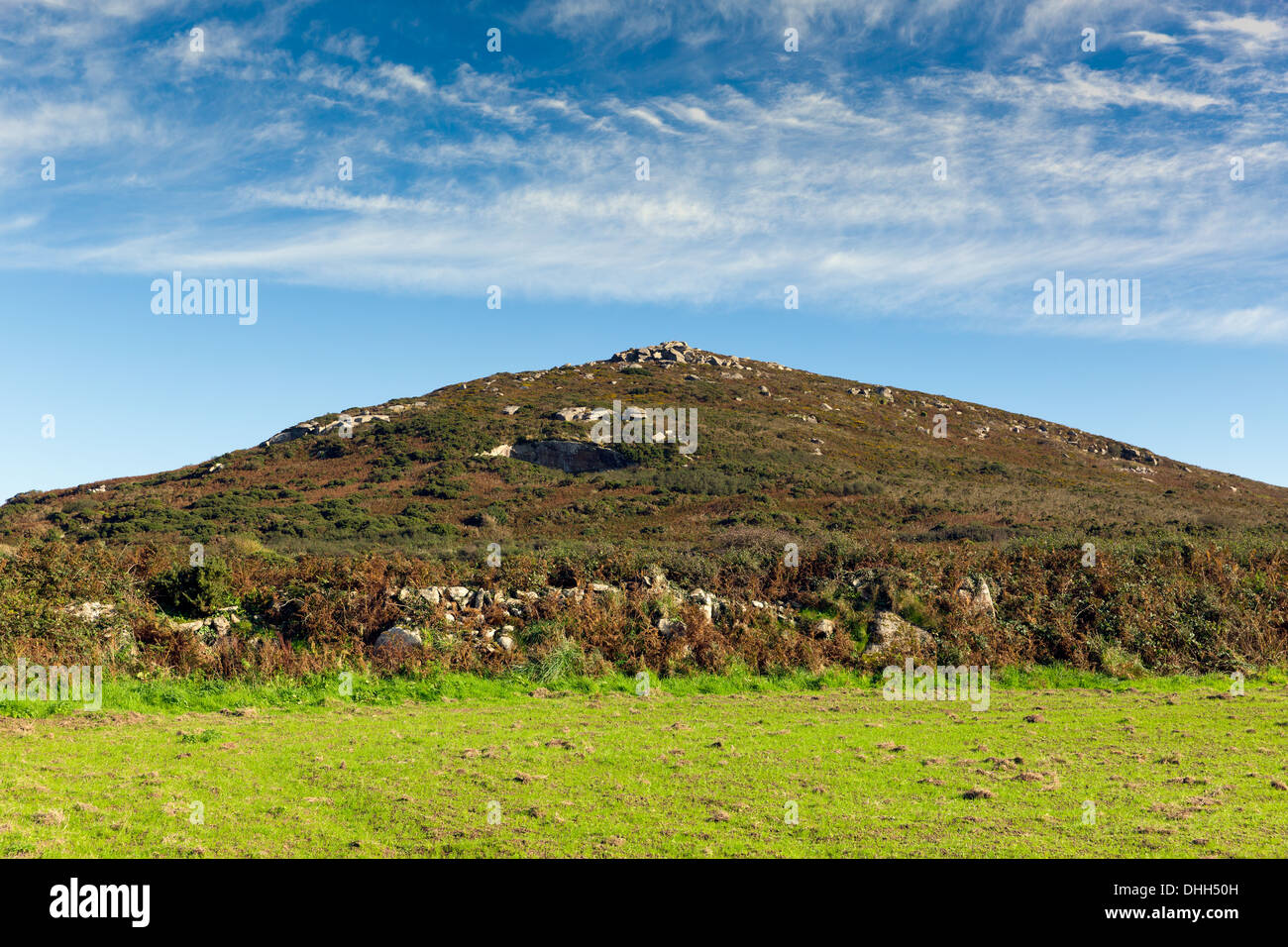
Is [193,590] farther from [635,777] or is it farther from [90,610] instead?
[635,777]

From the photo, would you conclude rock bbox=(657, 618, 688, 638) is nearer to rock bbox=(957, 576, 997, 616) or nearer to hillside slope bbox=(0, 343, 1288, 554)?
rock bbox=(957, 576, 997, 616)

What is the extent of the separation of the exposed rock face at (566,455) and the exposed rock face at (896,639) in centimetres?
4651

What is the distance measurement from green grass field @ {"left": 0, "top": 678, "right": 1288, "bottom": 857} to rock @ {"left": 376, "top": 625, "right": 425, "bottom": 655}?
126cm

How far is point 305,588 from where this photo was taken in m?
19.0

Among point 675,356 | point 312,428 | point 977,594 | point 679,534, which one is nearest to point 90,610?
point 977,594

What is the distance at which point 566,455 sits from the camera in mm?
68438

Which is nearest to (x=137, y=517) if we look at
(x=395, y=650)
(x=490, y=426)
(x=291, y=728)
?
(x=490, y=426)

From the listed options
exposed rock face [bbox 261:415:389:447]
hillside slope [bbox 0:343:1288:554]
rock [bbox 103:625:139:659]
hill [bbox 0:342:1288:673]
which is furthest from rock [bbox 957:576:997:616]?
exposed rock face [bbox 261:415:389:447]

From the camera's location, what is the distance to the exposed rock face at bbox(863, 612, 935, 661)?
1931 centimetres

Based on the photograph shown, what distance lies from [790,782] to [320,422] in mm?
81628

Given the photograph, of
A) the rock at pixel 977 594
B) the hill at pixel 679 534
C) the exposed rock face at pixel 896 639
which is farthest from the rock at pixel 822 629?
the rock at pixel 977 594

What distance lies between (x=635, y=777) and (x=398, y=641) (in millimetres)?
8559

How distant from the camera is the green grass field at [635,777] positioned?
314 inches
